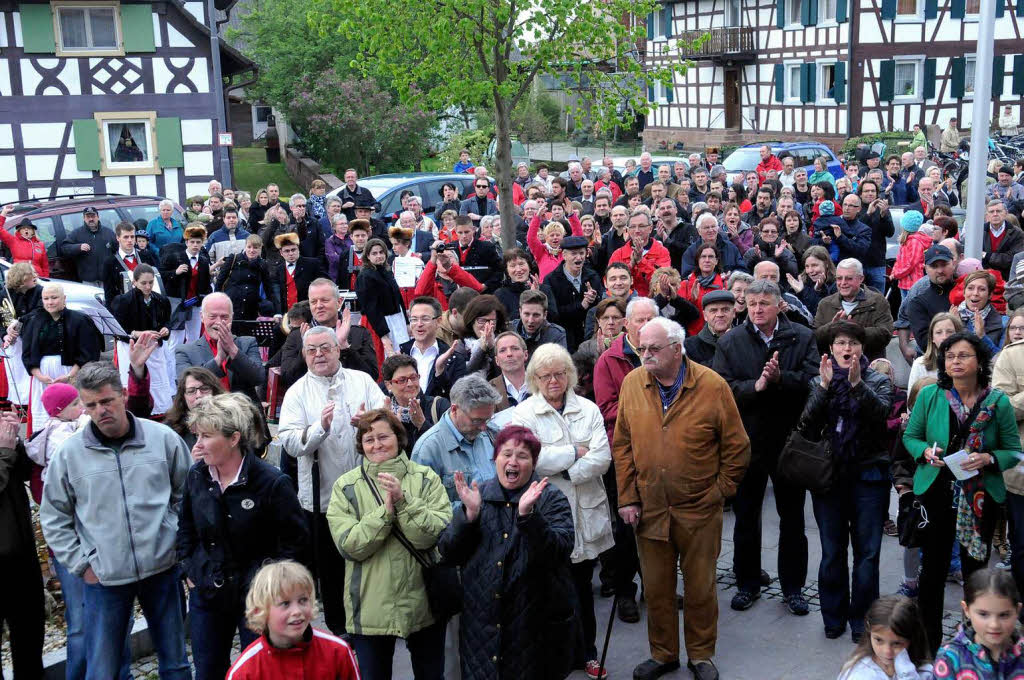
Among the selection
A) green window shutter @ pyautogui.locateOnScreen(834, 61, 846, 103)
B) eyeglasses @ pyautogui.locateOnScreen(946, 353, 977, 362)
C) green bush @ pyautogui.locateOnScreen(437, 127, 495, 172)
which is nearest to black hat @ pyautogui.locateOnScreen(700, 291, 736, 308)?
eyeglasses @ pyautogui.locateOnScreen(946, 353, 977, 362)

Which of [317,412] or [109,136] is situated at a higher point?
[109,136]

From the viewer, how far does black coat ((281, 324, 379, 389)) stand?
26.3 feet

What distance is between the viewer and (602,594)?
7.77 metres

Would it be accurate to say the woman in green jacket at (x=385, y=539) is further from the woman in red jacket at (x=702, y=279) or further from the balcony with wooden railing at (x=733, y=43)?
the balcony with wooden railing at (x=733, y=43)

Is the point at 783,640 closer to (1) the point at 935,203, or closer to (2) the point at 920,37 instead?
(1) the point at 935,203

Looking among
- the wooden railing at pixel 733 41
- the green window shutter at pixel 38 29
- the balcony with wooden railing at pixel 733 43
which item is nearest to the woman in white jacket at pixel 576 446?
the green window shutter at pixel 38 29

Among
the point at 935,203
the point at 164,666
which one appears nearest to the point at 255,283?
the point at 164,666

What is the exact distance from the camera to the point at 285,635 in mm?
4871

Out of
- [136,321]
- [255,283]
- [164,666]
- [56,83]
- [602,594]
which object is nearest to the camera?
[164,666]

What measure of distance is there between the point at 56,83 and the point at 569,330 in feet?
66.5

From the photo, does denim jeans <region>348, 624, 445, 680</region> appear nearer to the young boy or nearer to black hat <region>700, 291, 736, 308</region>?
the young boy

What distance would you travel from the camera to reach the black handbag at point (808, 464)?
22.0 feet

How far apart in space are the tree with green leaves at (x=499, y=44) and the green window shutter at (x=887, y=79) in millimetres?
27664

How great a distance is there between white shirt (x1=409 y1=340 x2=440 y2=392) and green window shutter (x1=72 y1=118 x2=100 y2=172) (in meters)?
21.0
